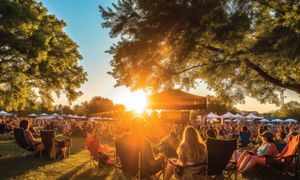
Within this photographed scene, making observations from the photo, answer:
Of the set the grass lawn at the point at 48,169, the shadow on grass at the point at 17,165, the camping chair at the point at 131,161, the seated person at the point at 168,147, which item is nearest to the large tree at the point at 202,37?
the seated person at the point at 168,147

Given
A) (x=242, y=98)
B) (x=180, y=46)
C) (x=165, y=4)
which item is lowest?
(x=242, y=98)

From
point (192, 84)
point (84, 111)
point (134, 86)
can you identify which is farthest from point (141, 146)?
point (84, 111)

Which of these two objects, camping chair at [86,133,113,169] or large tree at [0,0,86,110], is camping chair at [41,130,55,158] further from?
large tree at [0,0,86,110]

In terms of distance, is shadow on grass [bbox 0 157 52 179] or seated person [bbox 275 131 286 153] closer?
shadow on grass [bbox 0 157 52 179]

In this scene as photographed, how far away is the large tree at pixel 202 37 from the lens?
10828mm

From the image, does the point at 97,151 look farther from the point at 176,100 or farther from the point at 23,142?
the point at 176,100

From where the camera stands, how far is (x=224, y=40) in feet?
37.5

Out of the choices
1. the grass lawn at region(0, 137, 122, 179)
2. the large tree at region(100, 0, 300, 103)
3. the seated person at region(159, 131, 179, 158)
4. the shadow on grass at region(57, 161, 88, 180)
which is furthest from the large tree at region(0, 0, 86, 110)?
the seated person at region(159, 131, 179, 158)

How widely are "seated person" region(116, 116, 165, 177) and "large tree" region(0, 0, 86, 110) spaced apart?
36.7 ft

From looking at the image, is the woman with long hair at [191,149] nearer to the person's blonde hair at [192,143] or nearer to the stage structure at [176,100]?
the person's blonde hair at [192,143]

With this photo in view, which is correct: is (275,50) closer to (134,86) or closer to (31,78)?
(134,86)

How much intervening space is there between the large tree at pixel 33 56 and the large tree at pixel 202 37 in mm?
4621

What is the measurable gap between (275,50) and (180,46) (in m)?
3.03

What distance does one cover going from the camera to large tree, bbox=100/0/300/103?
426 inches
